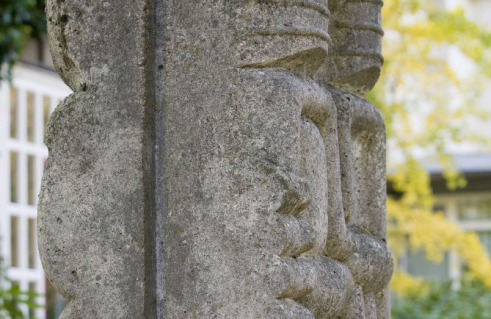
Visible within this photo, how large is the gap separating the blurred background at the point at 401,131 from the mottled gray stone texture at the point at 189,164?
201cm

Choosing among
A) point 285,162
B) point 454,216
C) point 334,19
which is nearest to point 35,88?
point 334,19

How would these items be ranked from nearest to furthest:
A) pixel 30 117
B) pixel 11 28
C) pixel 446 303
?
pixel 11 28
pixel 30 117
pixel 446 303

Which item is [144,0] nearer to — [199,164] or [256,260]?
[199,164]

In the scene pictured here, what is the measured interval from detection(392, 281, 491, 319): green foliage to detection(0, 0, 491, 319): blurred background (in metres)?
0.01

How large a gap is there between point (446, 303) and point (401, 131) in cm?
301

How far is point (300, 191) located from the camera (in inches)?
79.9

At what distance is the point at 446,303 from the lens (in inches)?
419

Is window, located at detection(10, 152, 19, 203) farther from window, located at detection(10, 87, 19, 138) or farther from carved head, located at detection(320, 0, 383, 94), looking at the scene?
carved head, located at detection(320, 0, 383, 94)

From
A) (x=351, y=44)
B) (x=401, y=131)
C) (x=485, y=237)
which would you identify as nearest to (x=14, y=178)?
(x=401, y=131)

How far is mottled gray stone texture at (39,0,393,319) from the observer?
6.63ft

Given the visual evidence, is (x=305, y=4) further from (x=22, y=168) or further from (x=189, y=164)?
(x=22, y=168)

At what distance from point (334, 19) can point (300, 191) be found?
26.1 inches

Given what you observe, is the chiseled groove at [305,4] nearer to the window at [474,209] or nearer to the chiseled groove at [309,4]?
the chiseled groove at [309,4]

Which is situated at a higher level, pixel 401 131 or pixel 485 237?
pixel 401 131
